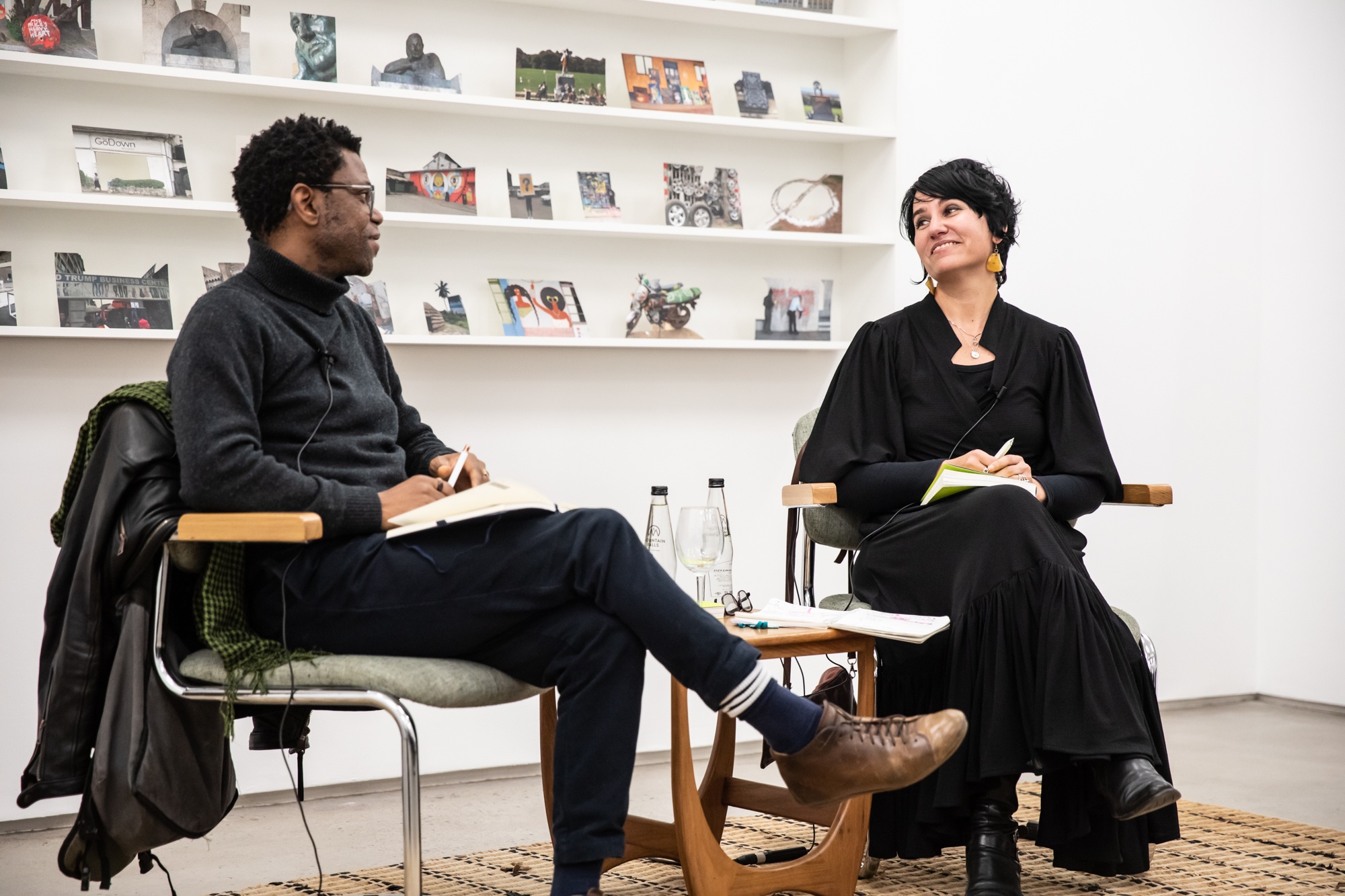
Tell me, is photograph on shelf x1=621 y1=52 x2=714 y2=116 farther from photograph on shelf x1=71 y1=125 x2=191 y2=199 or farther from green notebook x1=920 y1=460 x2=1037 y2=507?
green notebook x1=920 y1=460 x2=1037 y2=507

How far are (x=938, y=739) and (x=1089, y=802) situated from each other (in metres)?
0.59

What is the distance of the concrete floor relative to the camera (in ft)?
8.05

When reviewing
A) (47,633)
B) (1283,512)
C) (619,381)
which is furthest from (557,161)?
(1283,512)

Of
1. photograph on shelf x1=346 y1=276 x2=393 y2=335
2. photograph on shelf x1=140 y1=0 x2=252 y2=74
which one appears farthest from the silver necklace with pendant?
photograph on shelf x1=140 y1=0 x2=252 y2=74

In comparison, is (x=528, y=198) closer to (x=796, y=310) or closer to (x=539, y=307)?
(x=539, y=307)

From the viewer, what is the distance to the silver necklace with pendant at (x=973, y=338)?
268 centimetres

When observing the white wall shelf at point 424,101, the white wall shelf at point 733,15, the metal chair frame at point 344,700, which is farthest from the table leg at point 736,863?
the white wall shelf at point 733,15

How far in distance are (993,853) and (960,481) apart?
0.65 meters

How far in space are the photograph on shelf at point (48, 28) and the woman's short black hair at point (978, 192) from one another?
191cm

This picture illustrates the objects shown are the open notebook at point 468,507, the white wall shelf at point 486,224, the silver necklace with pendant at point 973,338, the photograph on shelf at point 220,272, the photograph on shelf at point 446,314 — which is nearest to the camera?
the open notebook at point 468,507

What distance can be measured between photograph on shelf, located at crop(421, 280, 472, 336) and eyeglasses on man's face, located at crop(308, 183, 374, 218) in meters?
1.07

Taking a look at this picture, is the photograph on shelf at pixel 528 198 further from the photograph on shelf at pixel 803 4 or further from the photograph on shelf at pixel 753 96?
the photograph on shelf at pixel 803 4

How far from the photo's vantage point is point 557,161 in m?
3.40

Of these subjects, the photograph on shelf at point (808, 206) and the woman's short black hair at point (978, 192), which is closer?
the woman's short black hair at point (978, 192)
